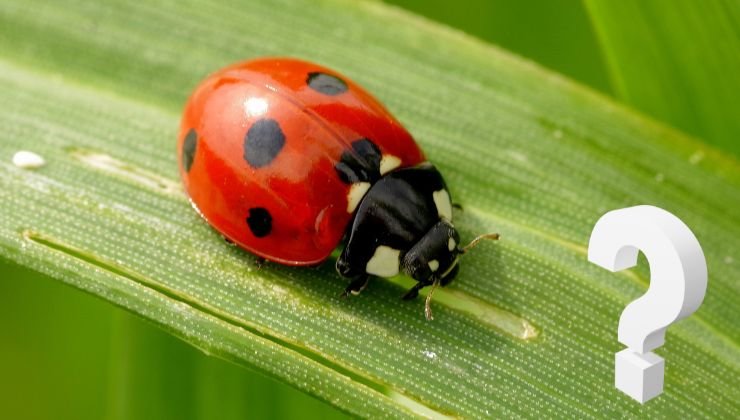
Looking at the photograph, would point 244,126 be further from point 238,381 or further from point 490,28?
point 490,28

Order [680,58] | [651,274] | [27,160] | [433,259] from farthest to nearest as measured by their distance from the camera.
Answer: [680,58] → [27,160] → [433,259] → [651,274]

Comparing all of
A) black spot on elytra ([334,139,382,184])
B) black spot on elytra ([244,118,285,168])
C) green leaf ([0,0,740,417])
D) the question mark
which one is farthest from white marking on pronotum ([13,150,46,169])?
the question mark

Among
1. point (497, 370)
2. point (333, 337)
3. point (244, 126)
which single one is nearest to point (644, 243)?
point (497, 370)

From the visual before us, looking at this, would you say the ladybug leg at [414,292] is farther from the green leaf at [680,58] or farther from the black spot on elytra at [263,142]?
the green leaf at [680,58]

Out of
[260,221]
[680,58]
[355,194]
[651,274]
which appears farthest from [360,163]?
[680,58]

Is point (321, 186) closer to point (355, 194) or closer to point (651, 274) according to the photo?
point (355, 194)
